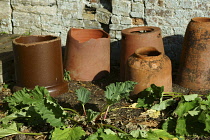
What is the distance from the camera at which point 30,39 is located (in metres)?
3.58

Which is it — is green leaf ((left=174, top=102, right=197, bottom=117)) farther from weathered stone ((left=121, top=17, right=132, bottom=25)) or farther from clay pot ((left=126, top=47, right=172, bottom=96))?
weathered stone ((left=121, top=17, right=132, bottom=25))

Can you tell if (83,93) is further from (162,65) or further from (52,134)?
(162,65)

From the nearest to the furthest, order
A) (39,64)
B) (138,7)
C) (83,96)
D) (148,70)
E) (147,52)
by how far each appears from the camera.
Result: (83,96), (148,70), (39,64), (147,52), (138,7)

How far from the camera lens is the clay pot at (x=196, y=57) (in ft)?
11.3

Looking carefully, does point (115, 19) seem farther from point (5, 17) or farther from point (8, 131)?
point (8, 131)

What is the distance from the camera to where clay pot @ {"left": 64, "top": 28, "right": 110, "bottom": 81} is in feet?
12.5

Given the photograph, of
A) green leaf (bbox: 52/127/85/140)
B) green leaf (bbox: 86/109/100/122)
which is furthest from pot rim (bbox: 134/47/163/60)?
green leaf (bbox: 52/127/85/140)

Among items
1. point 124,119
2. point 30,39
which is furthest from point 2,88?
point 124,119

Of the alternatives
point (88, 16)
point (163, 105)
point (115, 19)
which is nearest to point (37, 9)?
point (88, 16)

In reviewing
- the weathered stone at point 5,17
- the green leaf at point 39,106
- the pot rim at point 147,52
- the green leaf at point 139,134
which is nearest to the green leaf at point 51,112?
the green leaf at point 39,106

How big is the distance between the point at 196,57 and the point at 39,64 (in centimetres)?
167

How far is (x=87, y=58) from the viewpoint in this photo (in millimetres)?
3850

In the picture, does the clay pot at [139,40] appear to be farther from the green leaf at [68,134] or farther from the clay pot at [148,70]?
the green leaf at [68,134]

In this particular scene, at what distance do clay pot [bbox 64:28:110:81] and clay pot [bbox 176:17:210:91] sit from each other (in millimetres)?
916
